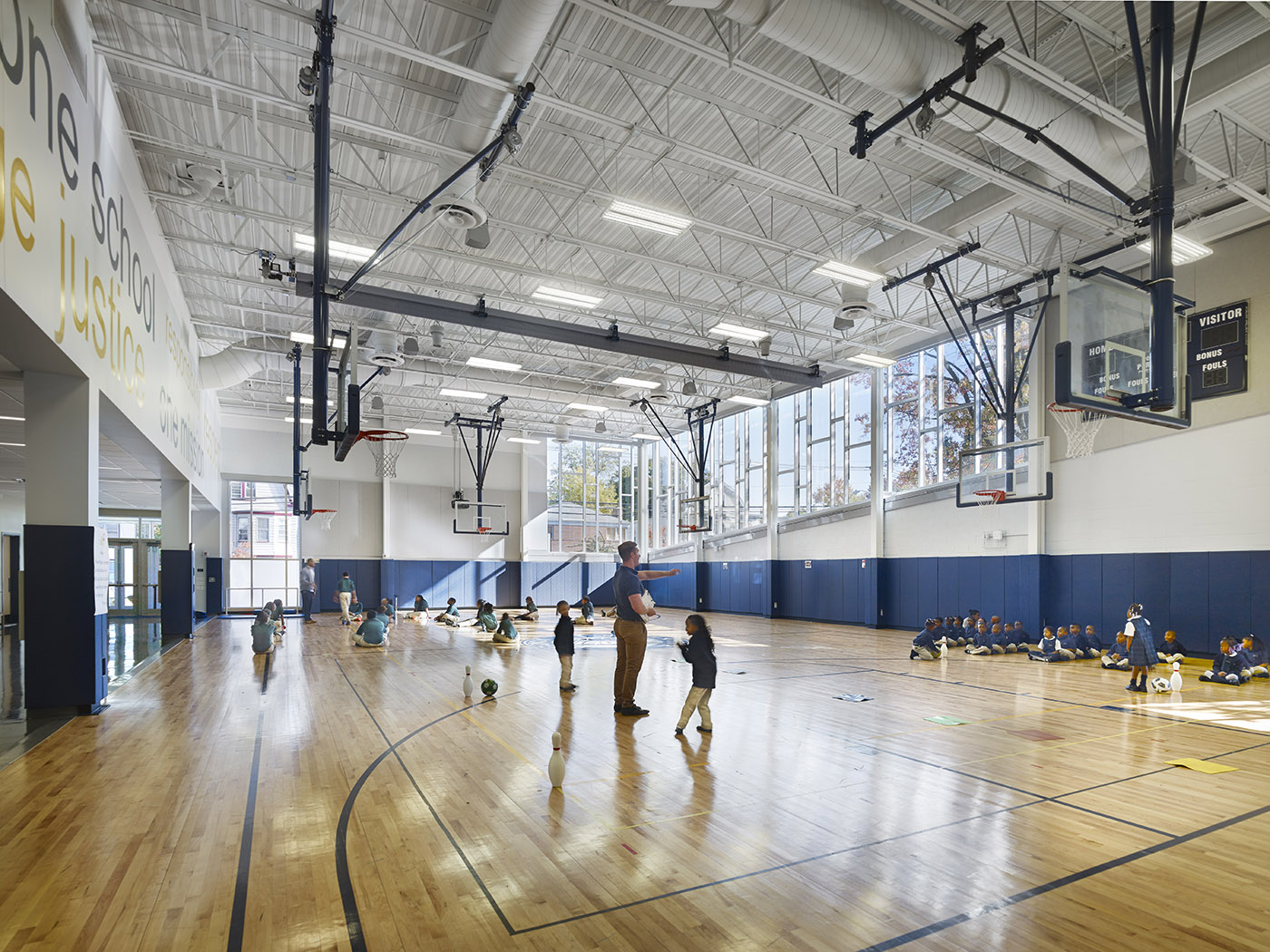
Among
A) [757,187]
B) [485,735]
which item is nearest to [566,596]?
[757,187]

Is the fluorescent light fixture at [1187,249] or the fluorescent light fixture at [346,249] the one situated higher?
the fluorescent light fixture at [1187,249]

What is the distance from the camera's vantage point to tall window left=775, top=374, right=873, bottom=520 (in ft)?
83.3

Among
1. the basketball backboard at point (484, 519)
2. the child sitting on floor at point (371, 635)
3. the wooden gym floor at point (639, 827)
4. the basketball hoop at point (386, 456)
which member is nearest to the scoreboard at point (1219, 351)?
the wooden gym floor at point (639, 827)

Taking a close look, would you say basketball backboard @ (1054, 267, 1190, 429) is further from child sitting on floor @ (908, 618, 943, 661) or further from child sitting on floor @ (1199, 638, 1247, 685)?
child sitting on floor @ (908, 618, 943, 661)

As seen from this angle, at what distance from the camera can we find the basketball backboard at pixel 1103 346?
8992mm

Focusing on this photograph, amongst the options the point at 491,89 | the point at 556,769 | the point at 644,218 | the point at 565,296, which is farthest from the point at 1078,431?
the point at 556,769

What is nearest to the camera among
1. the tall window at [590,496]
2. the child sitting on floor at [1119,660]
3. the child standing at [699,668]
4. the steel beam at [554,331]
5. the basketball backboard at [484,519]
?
the child standing at [699,668]

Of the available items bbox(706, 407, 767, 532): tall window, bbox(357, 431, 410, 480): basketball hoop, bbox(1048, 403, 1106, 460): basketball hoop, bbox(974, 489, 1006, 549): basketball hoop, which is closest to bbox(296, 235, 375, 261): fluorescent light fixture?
bbox(1048, 403, 1106, 460): basketball hoop

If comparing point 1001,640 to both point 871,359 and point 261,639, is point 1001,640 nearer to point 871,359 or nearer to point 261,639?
point 871,359

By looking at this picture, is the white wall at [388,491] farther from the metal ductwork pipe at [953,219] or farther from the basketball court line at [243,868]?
the basketball court line at [243,868]

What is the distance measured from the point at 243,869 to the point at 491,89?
9599mm

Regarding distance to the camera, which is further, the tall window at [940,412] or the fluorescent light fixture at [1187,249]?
the tall window at [940,412]

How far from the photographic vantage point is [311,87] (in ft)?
30.6

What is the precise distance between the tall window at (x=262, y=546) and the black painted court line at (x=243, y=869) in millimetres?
26680
